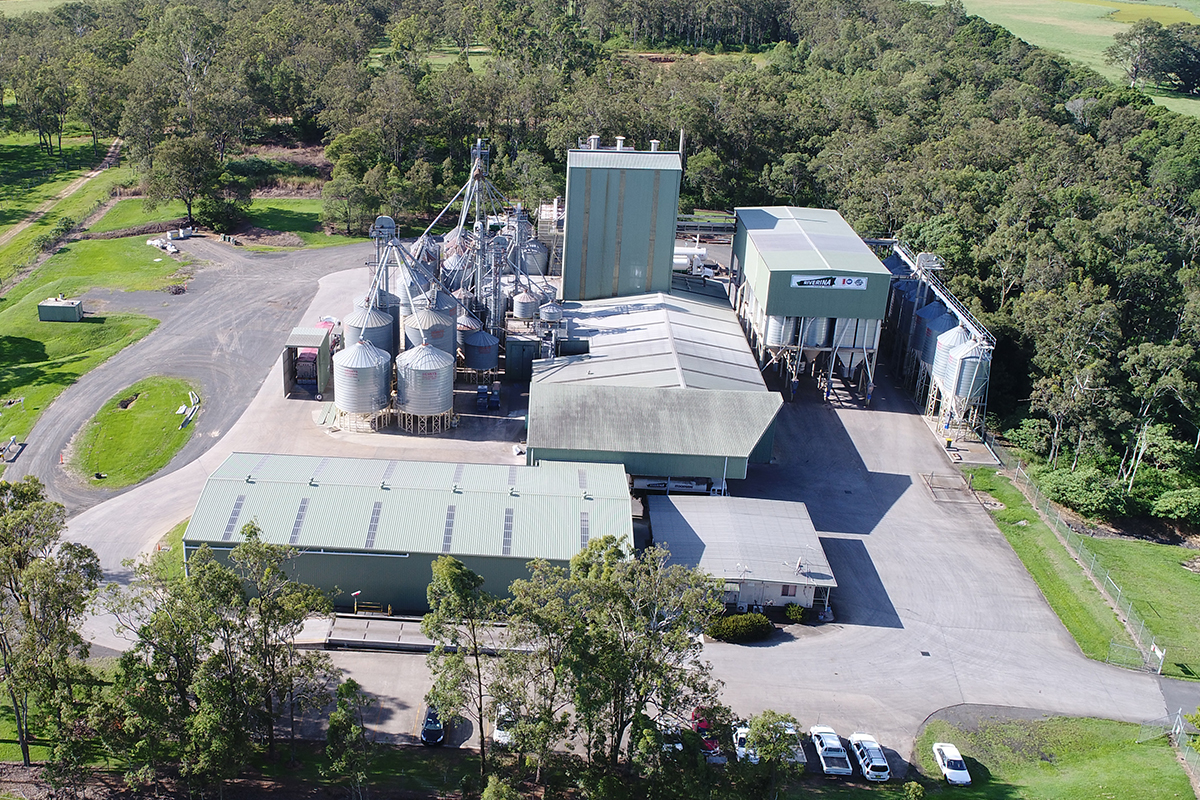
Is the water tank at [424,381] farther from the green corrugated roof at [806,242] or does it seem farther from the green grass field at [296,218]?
the green grass field at [296,218]

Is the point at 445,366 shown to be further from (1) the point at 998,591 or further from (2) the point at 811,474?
(1) the point at 998,591

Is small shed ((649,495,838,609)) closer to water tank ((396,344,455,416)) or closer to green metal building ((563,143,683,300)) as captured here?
water tank ((396,344,455,416))

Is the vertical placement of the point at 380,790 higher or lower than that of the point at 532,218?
lower

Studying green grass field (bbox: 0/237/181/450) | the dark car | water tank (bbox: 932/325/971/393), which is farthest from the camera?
green grass field (bbox: 0/237/181/450)

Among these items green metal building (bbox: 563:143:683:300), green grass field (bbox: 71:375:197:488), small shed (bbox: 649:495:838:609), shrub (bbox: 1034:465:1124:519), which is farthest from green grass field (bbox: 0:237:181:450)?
shrub (bbox: 1034:465:1124:519)

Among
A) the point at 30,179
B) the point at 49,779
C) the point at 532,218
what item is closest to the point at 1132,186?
the point at 532,218

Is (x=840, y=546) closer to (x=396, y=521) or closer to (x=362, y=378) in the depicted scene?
(x=396, y=521)
